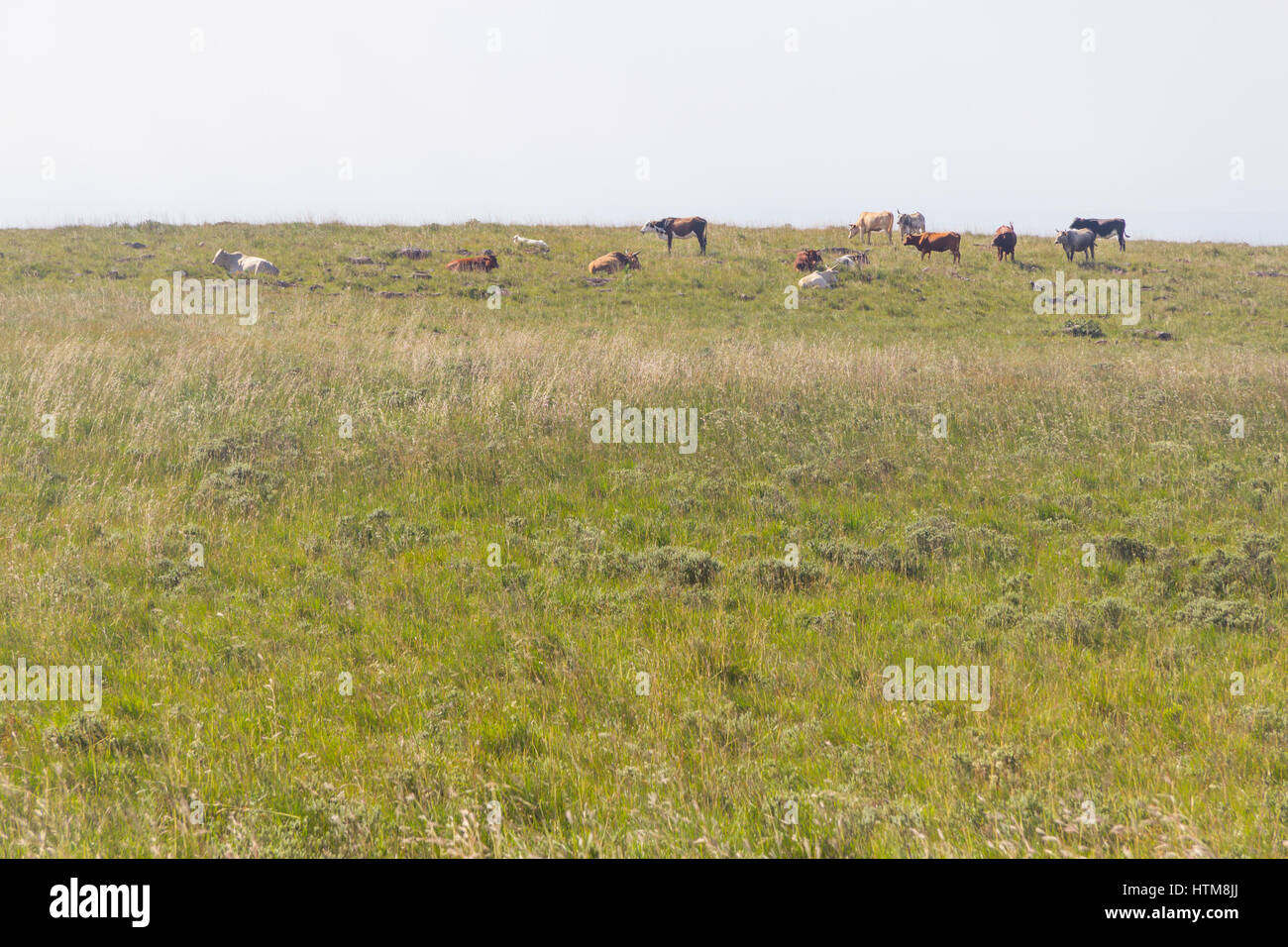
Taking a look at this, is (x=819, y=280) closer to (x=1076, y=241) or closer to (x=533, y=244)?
(x=533, y=244)

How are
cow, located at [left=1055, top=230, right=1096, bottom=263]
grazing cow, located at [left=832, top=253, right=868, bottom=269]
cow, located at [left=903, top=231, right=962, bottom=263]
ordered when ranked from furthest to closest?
1. cow, located at [left=1055, top=230, right=1096, bottom=263]
2. cow, located at [left=903, top=231, right=962, bottom=263]
3. grazing cow, located at [left=832, top=253, right=868, bottom=269]

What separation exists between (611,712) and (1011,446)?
9230 millimetres

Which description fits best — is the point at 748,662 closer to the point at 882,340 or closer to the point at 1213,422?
the point at 1213,422

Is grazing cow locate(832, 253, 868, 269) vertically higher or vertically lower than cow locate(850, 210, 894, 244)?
lower

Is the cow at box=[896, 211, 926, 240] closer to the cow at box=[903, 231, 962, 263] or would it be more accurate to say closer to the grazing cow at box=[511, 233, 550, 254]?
the cow at box=[903, 231, 962, 263]

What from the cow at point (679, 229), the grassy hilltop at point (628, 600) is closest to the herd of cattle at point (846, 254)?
the cow at point (679, 229)

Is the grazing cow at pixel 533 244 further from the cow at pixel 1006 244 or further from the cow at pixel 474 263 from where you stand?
the cow at pixel 1006 244

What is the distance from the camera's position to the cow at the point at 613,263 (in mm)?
31375

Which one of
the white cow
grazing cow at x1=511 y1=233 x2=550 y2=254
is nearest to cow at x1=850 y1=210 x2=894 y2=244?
the white cow

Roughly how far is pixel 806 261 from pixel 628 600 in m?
28.5

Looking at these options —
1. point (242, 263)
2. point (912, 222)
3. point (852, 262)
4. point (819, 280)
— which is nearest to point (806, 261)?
point (852, 262)

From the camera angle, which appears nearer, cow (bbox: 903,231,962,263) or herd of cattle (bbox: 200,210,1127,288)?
herd of cattle (bbox: 200,210,1127,288)

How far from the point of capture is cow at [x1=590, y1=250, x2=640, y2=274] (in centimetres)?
3138

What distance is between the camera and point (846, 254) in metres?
34.5
